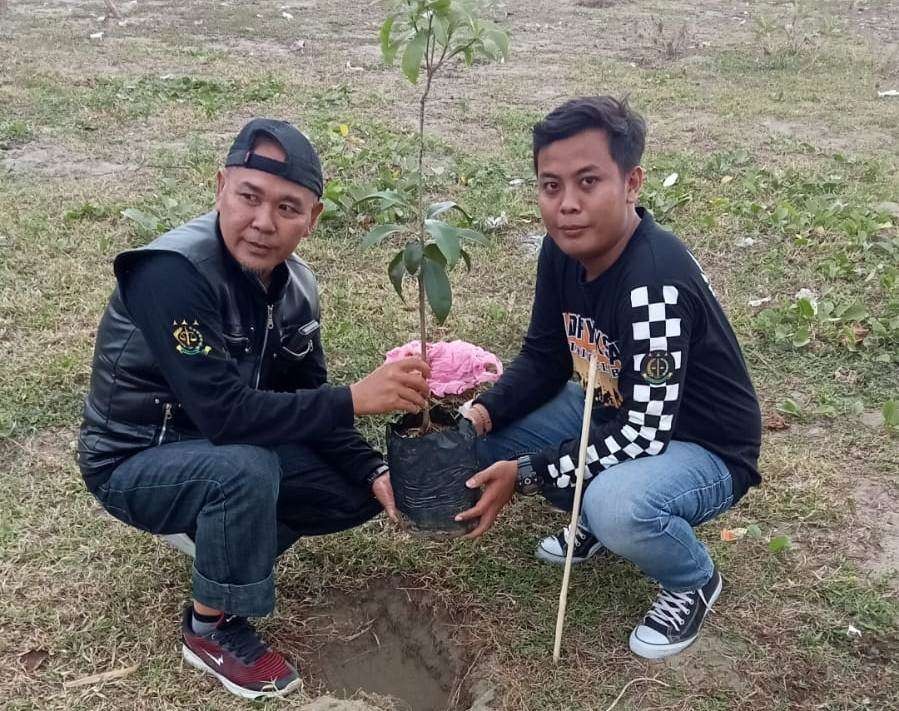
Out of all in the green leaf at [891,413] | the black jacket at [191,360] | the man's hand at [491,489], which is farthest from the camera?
the green leaf at [891,413]

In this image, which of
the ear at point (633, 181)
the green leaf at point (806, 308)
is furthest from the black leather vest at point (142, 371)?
the green leaf at point (806, 308)

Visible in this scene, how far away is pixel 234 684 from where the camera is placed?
2115 millimetres

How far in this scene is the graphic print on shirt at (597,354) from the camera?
2.19 meters

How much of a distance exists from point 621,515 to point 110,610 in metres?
1.33

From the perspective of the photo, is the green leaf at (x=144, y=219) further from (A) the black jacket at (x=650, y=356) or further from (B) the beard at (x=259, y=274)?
(A) the black jacket at (x=650, y=356)

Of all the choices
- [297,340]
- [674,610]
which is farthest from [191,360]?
[674,610]

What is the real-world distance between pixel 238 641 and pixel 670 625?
3.45 ft

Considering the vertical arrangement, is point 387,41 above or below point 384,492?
above

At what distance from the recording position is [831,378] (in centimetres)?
341

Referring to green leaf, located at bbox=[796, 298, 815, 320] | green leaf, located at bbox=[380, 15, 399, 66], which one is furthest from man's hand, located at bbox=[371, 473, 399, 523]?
green leaf, located at bbox=[796, 298, 815, 320]

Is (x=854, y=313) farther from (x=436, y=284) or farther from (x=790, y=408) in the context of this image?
(x=436, y=284)

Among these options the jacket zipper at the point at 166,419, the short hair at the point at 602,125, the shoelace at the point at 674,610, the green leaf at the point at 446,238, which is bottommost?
the shoelace at the point at 674,610

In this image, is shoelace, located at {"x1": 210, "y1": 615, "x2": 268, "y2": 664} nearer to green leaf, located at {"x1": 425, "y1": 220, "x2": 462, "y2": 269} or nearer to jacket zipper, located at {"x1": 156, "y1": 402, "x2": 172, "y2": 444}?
jacket zipper, located at {"x1": 156, "y1": 402, "x2": 172, "y2": 444}

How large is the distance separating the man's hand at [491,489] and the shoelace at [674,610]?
1.54 feet
